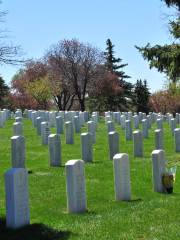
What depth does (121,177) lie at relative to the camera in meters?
11.6

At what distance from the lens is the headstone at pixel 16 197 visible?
889 cm

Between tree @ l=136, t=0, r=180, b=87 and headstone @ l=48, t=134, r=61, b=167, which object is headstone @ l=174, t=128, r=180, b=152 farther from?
headstone @ l=48, t=134, r=61, b=167

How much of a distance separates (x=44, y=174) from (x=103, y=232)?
641cm

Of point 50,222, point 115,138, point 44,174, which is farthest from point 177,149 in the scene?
point 50,222

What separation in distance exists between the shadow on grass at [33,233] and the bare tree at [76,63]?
197 feet

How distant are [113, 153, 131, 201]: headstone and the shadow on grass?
281 cm

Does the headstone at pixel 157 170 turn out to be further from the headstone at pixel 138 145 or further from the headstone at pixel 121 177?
the headstone at pixel 138 145

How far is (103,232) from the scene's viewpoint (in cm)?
866

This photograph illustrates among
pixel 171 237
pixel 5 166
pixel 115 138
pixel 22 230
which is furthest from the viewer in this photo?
pixel 115 138

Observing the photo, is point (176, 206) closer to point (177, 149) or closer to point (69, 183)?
point (69, 183)

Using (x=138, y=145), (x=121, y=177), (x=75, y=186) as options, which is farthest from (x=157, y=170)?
(x=138, y=145)

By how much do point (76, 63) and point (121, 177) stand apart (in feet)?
190

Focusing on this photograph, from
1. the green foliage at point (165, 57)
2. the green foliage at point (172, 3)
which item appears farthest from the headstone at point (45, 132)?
the green foliage at point (172, 3)

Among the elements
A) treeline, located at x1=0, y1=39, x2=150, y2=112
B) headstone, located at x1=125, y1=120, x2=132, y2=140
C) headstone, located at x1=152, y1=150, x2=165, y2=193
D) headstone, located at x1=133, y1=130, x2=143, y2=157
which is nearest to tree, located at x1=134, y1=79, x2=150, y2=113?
treeline, located at x1=0, y1=39, x2=150, y2=112
